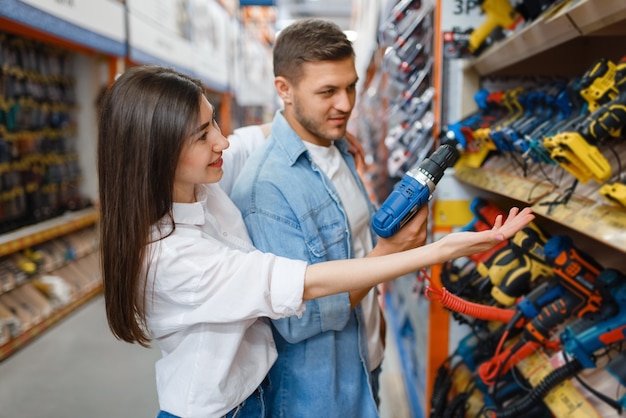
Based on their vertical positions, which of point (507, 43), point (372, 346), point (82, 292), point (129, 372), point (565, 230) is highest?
point (507, 43)

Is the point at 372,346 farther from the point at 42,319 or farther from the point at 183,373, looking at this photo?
the point at 42,319

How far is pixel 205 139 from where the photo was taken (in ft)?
3.65

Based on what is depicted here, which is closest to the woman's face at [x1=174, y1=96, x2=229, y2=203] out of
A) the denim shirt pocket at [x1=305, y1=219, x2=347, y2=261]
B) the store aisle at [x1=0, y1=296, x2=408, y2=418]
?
the denim shirt pocket at [x1=305, y1=219, x2=347, y2=261]

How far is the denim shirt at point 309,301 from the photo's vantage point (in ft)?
4.16

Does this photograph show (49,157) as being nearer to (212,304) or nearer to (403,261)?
(212,304)

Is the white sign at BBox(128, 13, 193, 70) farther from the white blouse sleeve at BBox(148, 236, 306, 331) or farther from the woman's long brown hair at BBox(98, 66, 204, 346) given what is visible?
the white blouse sleeve at BBox(148, 236, 306, 331)

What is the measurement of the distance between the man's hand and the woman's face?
417 mm

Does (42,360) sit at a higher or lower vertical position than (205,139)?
lower

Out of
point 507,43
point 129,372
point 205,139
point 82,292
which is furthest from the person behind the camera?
point 82,292

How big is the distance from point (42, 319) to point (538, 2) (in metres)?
3.74

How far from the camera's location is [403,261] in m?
0.99

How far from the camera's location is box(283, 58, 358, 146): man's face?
137cm

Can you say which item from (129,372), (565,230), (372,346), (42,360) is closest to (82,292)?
(42,360)

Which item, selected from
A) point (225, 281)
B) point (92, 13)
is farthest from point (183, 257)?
point (92, 13)
